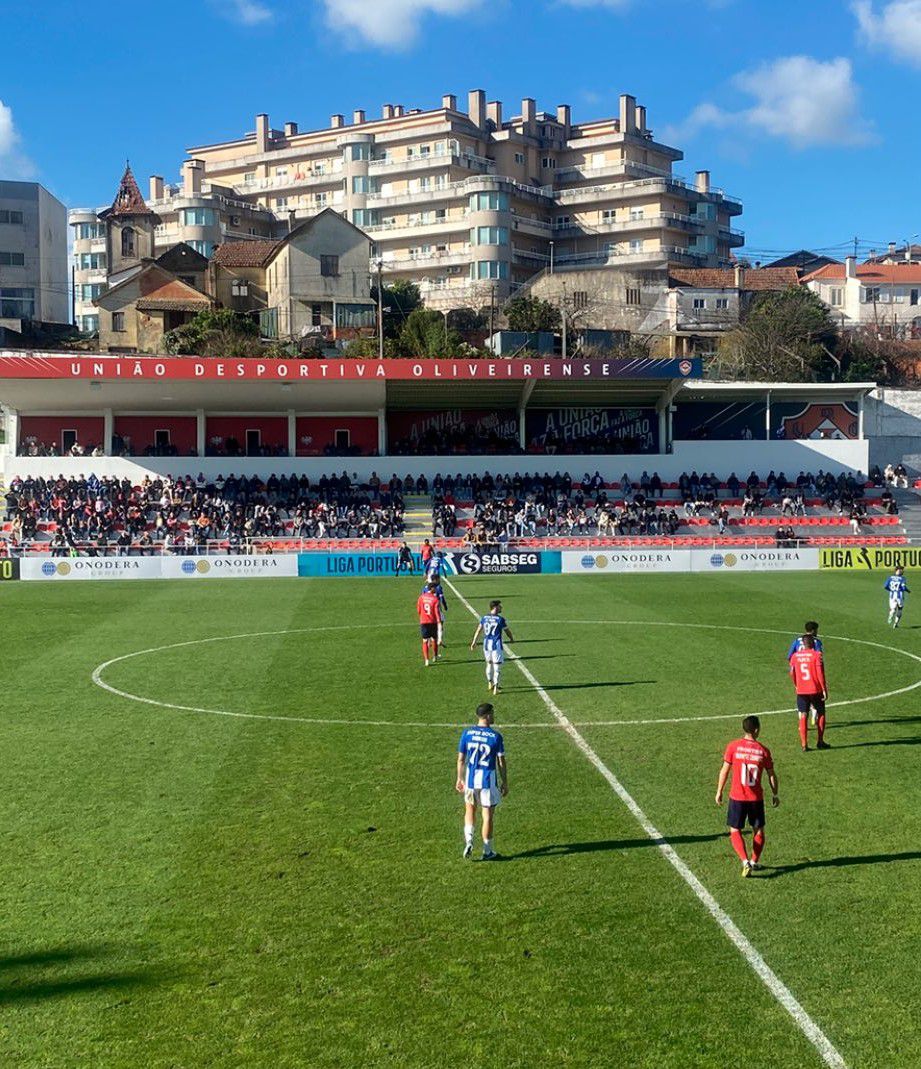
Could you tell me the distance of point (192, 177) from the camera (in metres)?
122

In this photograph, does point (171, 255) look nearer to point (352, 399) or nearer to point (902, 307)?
point (352, 399)

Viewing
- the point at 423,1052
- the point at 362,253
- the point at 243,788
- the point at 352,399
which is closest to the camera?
the point at 423,1052

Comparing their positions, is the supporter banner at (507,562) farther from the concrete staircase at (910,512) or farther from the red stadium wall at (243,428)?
the red stadium wall at (243,428)

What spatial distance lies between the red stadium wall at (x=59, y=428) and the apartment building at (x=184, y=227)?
167ft

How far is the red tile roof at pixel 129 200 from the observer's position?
103 m

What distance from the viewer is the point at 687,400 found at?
66.6 metres

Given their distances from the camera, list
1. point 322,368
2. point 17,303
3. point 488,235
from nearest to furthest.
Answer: point 322,368
point 17,303
point 488,235

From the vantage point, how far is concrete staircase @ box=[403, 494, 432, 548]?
5244cm

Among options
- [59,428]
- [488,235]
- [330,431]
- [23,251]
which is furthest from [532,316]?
[23,251]

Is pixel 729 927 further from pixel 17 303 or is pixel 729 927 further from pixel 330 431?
pixel 17 303

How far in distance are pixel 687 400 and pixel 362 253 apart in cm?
3572

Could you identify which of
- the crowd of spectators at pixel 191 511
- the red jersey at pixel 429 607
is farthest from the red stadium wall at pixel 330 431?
the red jersey at pixel 429 607

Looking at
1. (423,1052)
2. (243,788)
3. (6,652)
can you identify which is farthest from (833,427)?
(423,1052)

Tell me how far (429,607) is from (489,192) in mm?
83872
